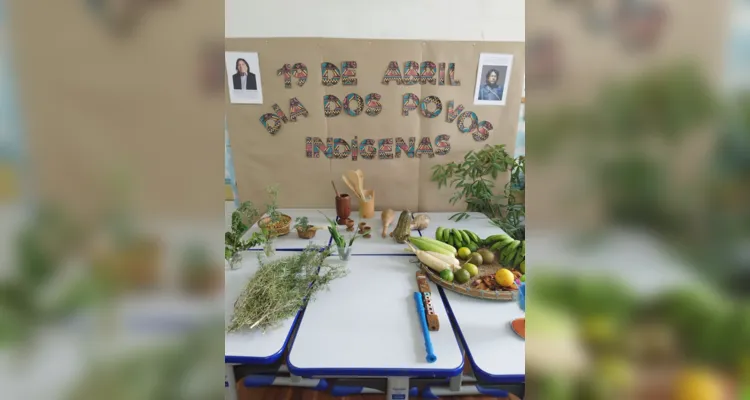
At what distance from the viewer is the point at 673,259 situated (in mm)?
208

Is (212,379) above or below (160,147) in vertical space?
below

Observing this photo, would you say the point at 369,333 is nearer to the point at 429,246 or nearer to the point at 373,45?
the point at 429,246

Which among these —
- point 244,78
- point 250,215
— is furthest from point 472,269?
point 244,78

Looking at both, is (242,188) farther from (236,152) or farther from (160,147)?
(160,147)

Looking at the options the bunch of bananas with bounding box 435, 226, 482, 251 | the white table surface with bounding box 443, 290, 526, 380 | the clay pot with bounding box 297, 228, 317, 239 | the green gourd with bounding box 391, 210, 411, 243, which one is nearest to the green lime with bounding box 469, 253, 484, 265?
the bunch of bananas with bounding box 435, 226, 482, 251

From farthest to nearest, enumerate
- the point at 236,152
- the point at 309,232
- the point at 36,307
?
1. the point at 236,152
2. the point at 309,232
3. the point at 36,307

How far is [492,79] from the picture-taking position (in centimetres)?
225

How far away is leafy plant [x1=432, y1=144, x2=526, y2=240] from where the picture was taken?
2.15 metres

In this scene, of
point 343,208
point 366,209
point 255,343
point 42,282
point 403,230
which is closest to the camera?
point 42,282

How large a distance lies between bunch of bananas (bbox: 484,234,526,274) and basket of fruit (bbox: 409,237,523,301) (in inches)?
1.1

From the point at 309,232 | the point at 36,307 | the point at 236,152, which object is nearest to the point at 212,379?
the point at 36,307

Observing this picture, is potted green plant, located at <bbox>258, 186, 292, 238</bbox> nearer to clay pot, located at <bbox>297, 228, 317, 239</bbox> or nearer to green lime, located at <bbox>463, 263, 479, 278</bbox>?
clay pot, located at <bbox>297, 228, 317, 239</bbox>

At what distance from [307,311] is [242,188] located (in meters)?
1.50

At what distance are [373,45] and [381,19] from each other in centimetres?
16
